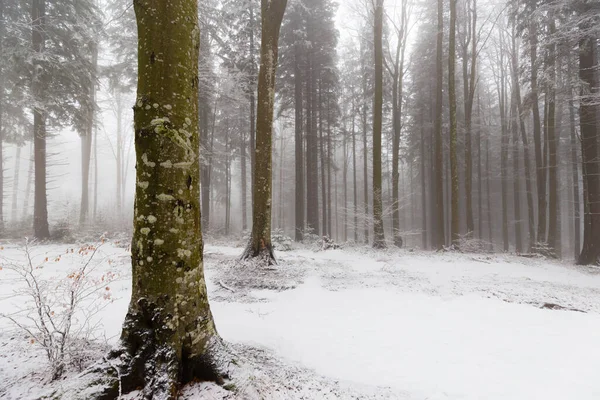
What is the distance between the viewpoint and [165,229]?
213 cm

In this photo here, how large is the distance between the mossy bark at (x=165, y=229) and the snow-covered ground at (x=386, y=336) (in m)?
0.35

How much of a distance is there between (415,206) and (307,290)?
31474 mm

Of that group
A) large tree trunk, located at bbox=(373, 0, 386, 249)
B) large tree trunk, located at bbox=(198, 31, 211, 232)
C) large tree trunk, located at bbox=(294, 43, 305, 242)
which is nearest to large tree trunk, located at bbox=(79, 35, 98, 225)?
large tree trunk, located at bbox=(198, 31, 211, 232)

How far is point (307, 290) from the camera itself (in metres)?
5.51

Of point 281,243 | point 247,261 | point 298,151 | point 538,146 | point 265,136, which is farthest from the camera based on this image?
point 298,151

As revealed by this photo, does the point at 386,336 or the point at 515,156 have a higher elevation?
the point at 515,156

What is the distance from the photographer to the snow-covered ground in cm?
244

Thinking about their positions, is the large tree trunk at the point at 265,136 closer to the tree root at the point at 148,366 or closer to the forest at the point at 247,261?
the forest at the point at 247,261

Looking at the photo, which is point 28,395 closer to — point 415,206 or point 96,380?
point 96,380

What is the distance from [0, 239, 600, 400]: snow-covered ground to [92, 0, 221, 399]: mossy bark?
1.16ft

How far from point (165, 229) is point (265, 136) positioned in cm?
577

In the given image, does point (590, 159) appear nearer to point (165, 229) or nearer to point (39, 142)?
point (165, 229)

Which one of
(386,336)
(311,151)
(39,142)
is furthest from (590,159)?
(39,142)

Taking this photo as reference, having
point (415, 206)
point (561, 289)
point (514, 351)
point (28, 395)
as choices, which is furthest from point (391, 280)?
point (415, 206)
